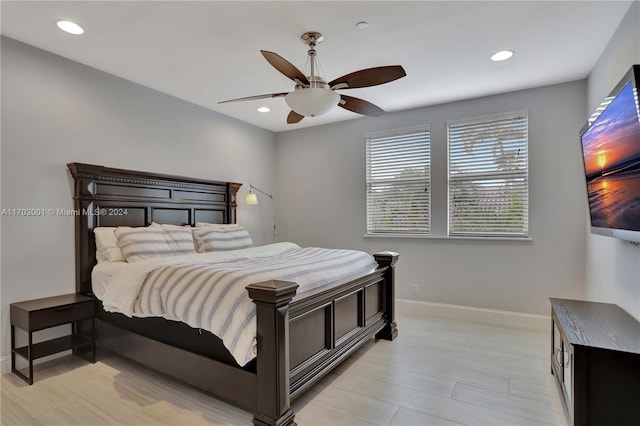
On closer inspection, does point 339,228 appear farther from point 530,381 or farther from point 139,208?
point 530,381

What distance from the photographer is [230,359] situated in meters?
2.13

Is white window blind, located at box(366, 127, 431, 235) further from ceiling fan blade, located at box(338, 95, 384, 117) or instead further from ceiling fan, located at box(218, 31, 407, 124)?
ceiling fan, located at box(218, 31, 407, 124)

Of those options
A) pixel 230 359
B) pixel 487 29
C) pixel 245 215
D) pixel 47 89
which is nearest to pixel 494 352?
pixel 230 359

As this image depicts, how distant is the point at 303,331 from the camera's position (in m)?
2.28

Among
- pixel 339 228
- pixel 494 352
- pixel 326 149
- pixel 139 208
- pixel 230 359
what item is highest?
pixel 326 149

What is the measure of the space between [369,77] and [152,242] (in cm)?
243

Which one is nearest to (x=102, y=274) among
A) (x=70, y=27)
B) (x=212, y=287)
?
(x=212, y=287)

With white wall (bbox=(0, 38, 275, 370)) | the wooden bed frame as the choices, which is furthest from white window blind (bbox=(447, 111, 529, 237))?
white wall (bbox=(0, 38, 275, 370))

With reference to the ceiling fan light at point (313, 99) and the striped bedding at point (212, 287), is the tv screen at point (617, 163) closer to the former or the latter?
the ceiling fan light at point (313, 99)

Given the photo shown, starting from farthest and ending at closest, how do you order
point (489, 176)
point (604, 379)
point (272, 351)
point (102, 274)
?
point (489, 176) < point (102, 274) < point (272, 351) < point (604, 379)

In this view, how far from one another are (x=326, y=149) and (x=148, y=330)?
3.52m

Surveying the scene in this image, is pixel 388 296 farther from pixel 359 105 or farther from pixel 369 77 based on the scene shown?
pixel 369 77

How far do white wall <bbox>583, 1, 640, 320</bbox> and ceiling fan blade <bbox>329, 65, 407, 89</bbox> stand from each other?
1552mm

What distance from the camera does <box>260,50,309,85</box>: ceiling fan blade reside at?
7.00 feet
